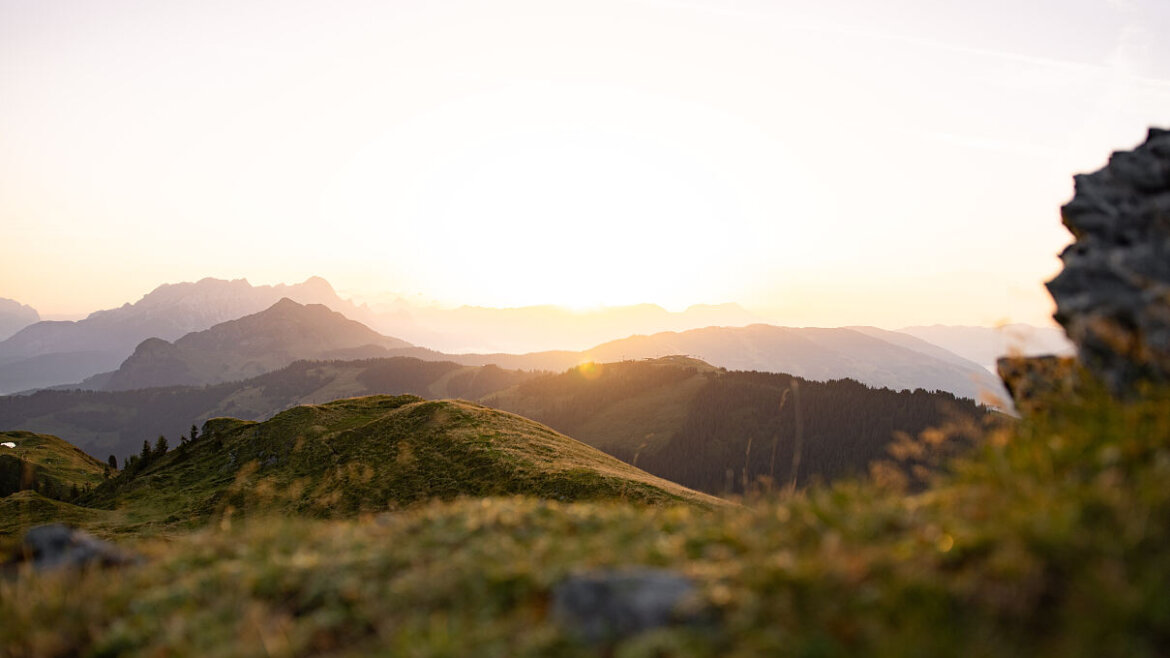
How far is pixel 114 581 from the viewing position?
8.38m

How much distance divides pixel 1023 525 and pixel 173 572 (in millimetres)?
11123

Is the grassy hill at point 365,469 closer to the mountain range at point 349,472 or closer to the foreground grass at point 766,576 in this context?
the mountain range at point 349,472

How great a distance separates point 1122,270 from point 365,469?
4131 centimetres

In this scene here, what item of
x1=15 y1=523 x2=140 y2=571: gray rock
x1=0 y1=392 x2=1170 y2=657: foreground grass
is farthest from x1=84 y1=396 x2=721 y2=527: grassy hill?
x1=0 y1=392 x2=1170 y2=657: foreground grass

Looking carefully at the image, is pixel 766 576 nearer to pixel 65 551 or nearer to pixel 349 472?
pixel 65 551

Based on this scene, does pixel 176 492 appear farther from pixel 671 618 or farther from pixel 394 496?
pixel 671 618

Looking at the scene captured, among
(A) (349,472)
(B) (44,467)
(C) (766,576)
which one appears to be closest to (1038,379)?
(C) (766,576)

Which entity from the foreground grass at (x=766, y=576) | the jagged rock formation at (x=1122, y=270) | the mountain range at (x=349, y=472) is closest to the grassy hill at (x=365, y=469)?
the mountain range at (x=349, y=472)

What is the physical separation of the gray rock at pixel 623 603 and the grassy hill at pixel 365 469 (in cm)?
2825

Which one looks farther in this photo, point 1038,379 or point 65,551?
point 1038,379

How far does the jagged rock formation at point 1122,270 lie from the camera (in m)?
8.80

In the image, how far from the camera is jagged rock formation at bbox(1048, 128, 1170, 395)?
8.80 m

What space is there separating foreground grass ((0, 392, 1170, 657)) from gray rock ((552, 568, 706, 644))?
0.67ft

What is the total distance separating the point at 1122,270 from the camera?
32.3 ft
